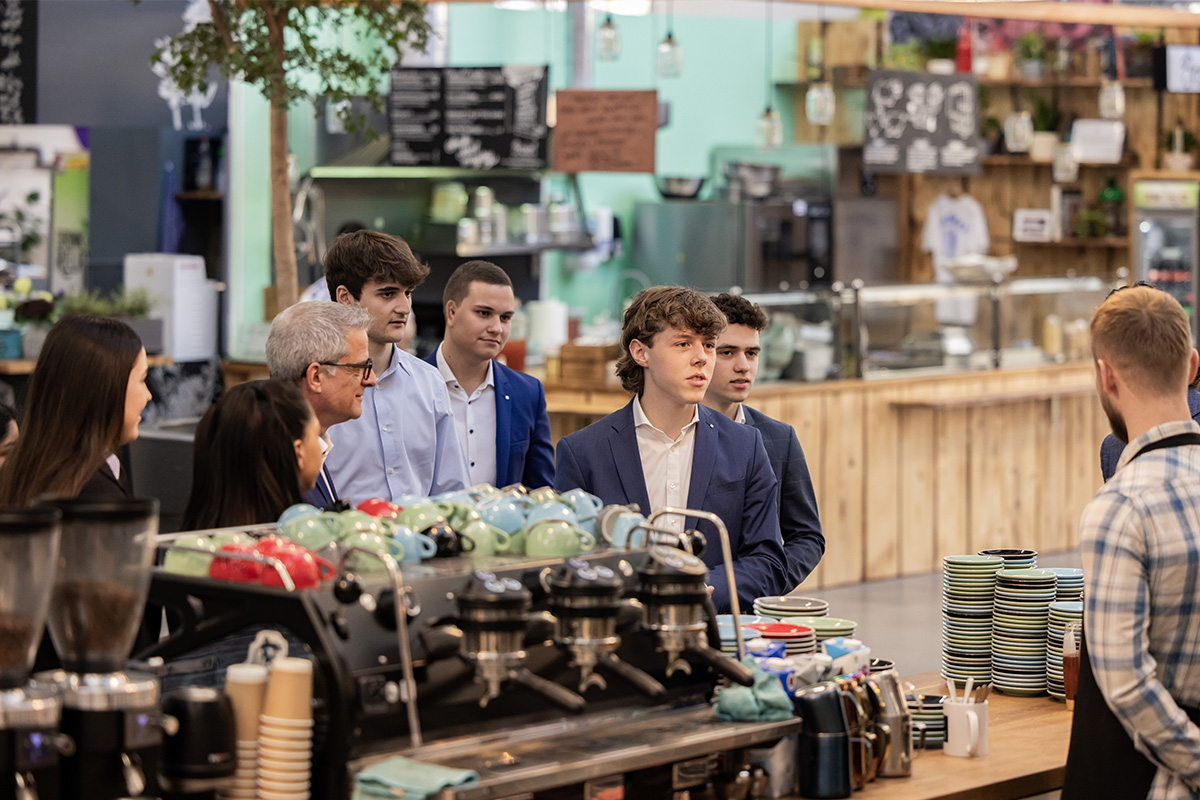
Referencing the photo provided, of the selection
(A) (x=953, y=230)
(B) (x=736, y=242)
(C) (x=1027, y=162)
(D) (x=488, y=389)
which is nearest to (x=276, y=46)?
(D) (x=488, y=389)

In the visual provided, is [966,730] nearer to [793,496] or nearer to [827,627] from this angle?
[827,627]

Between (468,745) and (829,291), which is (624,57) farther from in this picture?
(468,745)

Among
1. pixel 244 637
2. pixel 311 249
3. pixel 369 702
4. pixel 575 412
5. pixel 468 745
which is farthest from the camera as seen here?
pixel 311 249

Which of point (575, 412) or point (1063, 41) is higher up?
point (1063, 41)

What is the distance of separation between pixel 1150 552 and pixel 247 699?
1454 millimetres

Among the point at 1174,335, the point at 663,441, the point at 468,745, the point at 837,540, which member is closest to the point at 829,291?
the point at 837,540

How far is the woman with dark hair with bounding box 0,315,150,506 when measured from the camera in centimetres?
285

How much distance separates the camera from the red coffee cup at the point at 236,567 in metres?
2.33

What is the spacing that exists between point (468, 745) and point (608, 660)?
251 millimetres

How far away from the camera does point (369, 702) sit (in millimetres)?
2201

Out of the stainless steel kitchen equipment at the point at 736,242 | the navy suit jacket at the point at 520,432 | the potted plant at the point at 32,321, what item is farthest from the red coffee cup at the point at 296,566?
the stainless steel kitchen equipment at the point at 736,242

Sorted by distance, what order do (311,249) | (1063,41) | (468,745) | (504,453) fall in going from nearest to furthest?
(468,745) < (504,453) < (311,249) < (1063,41)

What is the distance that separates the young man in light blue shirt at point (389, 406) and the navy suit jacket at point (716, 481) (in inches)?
18.7

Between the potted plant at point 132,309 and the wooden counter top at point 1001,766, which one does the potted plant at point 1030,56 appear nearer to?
the potted plant at point 132,309
